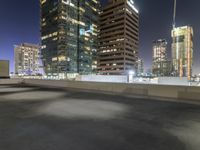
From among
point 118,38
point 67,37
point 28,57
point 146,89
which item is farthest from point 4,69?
point 28,57

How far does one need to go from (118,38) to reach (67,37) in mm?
40100

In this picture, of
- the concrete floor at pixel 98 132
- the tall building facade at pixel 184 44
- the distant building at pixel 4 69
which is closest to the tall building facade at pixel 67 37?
the distant building at pixel 4 69

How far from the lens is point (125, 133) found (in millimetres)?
4145

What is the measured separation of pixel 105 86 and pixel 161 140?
387 inches

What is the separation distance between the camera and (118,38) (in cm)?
12294

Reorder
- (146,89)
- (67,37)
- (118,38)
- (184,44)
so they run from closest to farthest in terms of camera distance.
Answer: (146,89)
(184,44)
(67,37)
(118,38)

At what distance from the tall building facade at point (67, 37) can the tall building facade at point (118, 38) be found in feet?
32.3

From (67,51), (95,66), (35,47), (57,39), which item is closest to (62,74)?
(67,51)

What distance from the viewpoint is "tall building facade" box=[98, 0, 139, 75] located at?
120125 millimetres

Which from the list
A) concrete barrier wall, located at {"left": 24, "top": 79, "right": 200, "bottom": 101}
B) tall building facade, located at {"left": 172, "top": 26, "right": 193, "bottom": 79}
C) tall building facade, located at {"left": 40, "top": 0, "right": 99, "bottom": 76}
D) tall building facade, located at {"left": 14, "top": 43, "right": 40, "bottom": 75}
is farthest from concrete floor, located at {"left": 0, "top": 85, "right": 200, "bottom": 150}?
tall building facade, located at {"left": 14, "top": 43, "right": 40, "bottom": 75}

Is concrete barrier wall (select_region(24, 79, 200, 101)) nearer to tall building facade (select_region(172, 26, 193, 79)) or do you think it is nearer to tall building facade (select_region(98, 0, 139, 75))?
tall building facade (select_region(172, 26, 193, 79))

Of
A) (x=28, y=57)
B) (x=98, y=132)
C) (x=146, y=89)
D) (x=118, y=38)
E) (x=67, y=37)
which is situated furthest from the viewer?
(x=28, y=57)

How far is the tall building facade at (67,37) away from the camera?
112m

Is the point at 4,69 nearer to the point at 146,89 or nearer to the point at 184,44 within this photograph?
the point at 146,89
